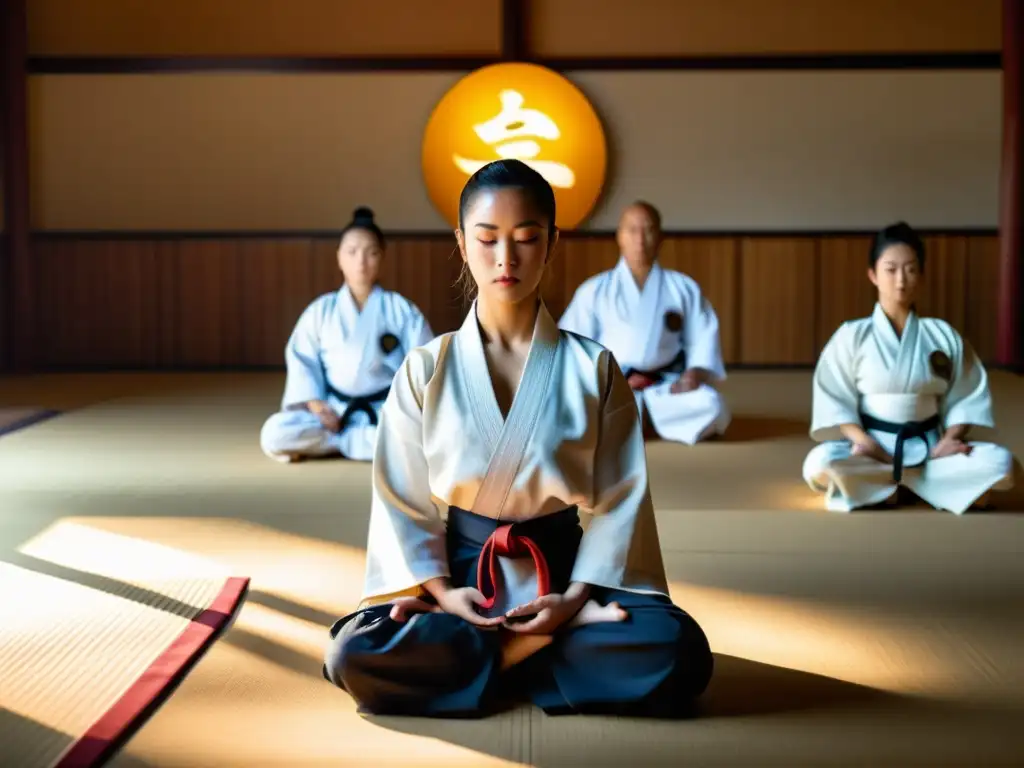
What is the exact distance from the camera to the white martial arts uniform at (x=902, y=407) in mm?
4184

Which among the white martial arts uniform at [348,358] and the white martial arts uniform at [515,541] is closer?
the white martial arts uniform at [515,541]

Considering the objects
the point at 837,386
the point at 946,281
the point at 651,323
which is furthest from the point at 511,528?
the point at 946,281

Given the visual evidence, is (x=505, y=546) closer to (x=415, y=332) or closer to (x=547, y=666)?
(x=547, y=666)

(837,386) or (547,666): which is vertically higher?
(837,386)

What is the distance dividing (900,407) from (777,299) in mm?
4165

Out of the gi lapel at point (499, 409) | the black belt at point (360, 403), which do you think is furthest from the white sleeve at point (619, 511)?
the black belt at point (360, 403)

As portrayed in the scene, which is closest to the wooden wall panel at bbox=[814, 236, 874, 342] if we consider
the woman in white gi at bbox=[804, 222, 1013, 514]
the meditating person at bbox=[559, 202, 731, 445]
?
the meditating person at bbox=[559, 202, 731, 445]

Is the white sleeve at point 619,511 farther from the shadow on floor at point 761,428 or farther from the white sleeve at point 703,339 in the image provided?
the white sleeve at point 703,339

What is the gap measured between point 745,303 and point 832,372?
4.10m

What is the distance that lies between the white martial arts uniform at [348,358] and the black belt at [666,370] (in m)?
1.13

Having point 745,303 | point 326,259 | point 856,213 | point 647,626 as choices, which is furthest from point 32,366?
point 647,626

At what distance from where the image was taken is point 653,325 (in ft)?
19.8

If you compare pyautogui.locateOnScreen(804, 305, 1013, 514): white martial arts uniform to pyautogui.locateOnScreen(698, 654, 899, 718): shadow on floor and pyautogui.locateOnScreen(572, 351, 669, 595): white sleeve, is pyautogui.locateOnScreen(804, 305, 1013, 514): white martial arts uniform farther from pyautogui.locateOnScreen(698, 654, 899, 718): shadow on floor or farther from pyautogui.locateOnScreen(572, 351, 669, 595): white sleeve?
pyautogui.locateOnScreen(572, 351, 669, 595): white sleeve

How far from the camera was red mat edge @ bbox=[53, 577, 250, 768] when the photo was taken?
2207mm
